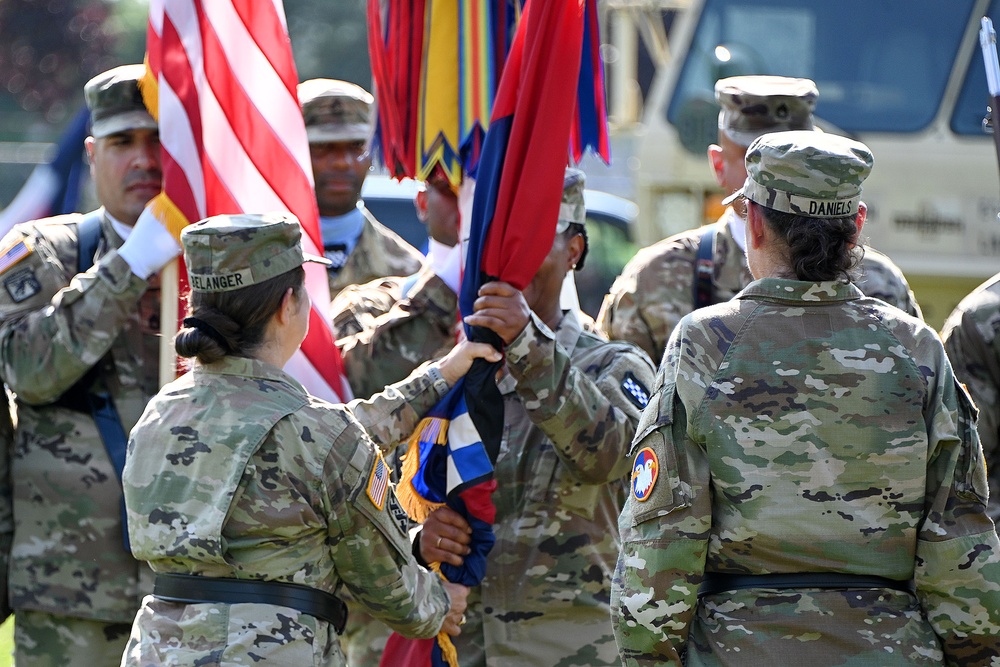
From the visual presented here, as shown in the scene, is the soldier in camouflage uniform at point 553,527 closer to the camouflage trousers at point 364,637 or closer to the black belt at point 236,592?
the camouflage trousers at point 364,637

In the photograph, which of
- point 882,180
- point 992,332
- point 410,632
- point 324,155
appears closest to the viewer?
point 410,632

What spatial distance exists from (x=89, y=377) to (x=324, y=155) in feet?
4.70

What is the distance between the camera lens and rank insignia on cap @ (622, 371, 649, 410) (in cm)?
→ 360

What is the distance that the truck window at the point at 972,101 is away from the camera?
755 cm

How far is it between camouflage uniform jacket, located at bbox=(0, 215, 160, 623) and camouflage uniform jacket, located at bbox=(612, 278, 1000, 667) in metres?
1.83

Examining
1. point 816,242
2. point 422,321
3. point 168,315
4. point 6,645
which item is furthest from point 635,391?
point 6,645

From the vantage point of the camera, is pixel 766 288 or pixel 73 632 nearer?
pixel 766 288

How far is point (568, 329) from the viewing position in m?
3.76

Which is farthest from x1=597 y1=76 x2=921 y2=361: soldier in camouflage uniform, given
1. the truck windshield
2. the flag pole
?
the truck windshield

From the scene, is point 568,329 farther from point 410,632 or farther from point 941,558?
point 941,558

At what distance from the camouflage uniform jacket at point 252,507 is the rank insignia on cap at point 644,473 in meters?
0.58

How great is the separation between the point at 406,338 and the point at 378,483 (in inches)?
39.7

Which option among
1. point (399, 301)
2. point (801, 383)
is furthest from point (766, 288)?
point (399, 301)

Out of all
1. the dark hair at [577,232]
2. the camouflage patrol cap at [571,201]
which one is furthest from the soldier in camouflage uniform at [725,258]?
the camouflage patrol cap at [571,201]
